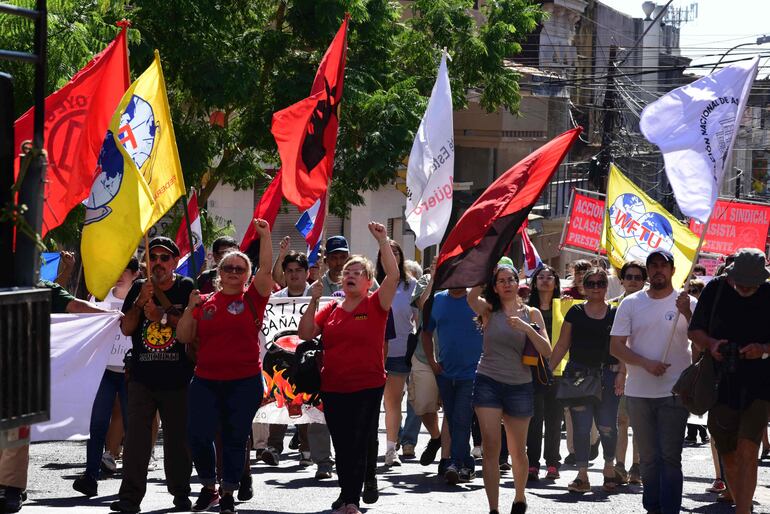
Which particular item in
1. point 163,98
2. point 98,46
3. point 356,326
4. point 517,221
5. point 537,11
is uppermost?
point 537,11

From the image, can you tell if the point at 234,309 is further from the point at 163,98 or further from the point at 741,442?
the point at 741,442

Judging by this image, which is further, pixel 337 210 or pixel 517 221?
pixel 337 210

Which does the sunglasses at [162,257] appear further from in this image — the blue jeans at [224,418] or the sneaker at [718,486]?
the sneaker at [718,486]

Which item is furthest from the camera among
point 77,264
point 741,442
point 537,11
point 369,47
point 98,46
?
point 537,11

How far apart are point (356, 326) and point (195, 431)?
1.23 m

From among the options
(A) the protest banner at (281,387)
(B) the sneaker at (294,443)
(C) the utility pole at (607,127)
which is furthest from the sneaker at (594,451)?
(C) the utility pole at (607,127)

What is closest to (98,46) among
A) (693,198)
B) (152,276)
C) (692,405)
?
(152,276)

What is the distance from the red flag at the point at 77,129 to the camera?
8.99 meters

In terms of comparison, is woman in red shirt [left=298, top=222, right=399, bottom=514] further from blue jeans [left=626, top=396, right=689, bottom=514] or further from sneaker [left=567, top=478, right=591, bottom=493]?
sneaker [left=567, top=478, right=591, bottom=493]

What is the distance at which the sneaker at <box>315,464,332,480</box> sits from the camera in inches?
425

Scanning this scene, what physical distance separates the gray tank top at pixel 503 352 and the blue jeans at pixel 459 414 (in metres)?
1.40

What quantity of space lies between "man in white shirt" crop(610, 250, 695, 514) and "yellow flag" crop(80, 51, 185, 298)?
10.6 ft

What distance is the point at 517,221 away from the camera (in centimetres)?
925

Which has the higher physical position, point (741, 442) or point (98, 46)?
point (98, 46)
